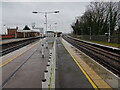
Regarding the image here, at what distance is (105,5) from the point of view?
58.0 m

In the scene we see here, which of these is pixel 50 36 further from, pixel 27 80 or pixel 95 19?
pixel 27 80

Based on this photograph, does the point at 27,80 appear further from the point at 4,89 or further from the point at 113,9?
the point at 113,9

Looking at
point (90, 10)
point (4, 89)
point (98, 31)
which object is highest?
point (90, 10)

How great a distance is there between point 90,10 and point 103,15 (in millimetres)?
8023

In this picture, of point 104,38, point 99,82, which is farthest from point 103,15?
point 99,82

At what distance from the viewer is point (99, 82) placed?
8164 millimetres

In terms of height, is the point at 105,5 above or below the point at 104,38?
above

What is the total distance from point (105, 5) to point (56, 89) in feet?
183

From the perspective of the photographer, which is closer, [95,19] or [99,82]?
[99,82]

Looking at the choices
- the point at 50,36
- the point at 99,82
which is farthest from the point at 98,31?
the point at 99,82

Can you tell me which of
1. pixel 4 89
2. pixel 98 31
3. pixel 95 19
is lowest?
pixel 4 89

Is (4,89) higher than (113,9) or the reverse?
the reverse

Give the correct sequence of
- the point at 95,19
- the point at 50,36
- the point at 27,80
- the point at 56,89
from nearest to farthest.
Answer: the point at 56,89 → the point at 27,80 → the point at 50,36 → the point at 95,19

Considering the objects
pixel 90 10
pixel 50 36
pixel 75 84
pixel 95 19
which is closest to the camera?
pixel 75 84
